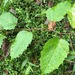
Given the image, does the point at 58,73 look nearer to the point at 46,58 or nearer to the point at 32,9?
the point at 46,58

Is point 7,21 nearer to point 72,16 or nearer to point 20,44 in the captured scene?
point 20,44

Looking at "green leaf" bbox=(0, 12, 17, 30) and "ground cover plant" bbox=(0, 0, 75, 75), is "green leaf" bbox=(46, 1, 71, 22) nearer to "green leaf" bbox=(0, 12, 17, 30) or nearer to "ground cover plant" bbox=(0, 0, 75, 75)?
"ground cover plant" bbox=(0, 0, 75, 75)

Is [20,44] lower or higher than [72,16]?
lower

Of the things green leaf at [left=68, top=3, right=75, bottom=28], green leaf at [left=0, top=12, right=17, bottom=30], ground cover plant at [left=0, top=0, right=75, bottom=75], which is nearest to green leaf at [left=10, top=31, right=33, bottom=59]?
ground cover plant at [left=0, top=0, right=75, bottom=75]

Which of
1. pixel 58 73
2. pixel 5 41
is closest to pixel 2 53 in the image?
pixel 5 41

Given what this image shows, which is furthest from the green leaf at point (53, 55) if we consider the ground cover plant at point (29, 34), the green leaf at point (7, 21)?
the green leaf at point (7, 21)

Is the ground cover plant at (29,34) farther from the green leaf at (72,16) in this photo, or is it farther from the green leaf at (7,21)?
the green leaf at (72,16)

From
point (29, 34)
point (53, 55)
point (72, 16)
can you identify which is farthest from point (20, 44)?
point (72, 16)
